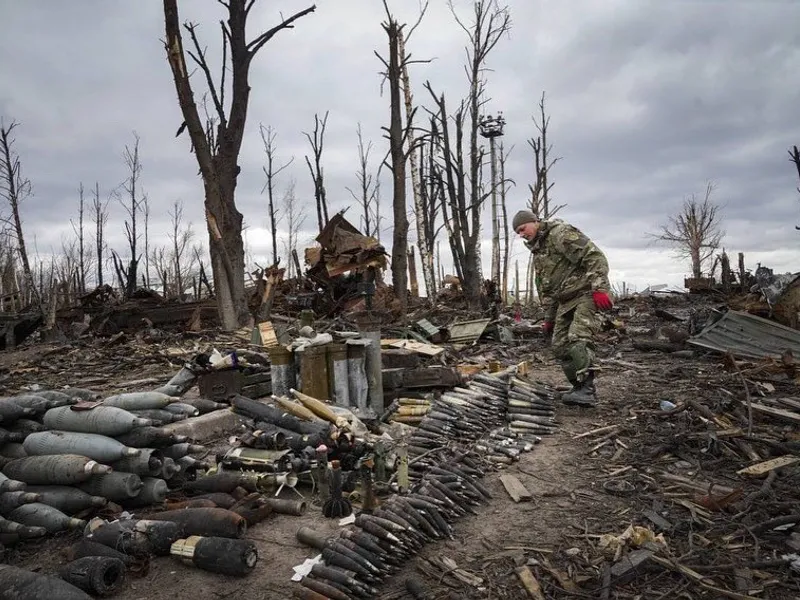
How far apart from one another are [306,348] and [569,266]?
12.1 feet

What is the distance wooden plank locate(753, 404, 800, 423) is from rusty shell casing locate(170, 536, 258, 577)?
5.34 metres

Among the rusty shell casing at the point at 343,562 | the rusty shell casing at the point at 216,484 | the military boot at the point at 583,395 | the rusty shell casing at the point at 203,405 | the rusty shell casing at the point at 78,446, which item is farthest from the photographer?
the military boot at the point at 583,395

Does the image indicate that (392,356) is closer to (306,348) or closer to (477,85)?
(306,348)

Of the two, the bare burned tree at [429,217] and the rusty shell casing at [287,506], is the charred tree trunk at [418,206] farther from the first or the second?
the rusty shell casing at [287,506]

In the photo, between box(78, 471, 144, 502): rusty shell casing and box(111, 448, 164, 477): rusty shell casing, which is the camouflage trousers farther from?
box(78, 471, 144, 502): rusty shell casing

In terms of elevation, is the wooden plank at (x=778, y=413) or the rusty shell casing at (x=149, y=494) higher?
the wooden plank at (x=778, y=413)

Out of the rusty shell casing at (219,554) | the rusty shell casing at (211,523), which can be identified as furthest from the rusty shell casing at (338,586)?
the rusty shell casing at (211,523)

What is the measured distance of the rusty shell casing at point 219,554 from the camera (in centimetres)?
314

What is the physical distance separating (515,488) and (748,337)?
760 cm

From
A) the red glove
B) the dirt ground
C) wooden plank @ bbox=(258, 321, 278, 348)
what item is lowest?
the dirt ground

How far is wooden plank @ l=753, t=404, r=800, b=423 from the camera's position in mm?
5418

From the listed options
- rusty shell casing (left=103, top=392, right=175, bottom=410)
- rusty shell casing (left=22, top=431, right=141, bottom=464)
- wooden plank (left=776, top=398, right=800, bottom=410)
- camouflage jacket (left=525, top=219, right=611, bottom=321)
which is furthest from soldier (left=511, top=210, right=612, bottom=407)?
rusty shell casing (left=22, top=431, right=141, bottom=464)

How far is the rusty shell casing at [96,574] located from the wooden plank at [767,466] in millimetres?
4608

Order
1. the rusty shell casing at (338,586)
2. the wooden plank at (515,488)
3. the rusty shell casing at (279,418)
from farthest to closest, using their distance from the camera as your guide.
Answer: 1. the rusty shell casing at (279,418)
2. the wooden plank at (515,488)
3. the rusty shell casing at (338,586)
